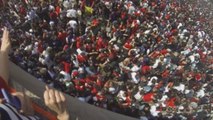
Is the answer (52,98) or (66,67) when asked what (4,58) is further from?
(66,67)

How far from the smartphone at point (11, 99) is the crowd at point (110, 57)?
2.80m

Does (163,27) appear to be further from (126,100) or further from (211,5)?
(211,5)

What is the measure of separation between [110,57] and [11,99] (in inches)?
140

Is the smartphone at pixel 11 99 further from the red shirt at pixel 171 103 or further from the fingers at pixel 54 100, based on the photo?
the red shirt at pixel 171 103

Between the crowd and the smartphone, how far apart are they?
110 inches

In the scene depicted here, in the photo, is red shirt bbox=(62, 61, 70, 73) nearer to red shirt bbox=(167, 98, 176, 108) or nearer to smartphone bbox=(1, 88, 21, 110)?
red shirt bbox=(167, 98, 176, 108)

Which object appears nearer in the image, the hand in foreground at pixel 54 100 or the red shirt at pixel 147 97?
the hand in foreground at pixel 54 100

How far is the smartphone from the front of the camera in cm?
155

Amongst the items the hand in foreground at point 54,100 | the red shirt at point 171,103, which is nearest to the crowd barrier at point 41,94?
the red shirt at point 171,103

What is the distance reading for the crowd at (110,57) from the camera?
466 cm

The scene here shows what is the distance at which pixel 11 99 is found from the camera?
5.28ft

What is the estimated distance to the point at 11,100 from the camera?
1597mm

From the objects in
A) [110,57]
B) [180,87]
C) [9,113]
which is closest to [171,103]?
[180,87]

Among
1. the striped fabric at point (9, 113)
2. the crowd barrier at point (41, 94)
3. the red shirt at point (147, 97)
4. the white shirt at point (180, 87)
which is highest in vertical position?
the white shirt at point (180, 87)
